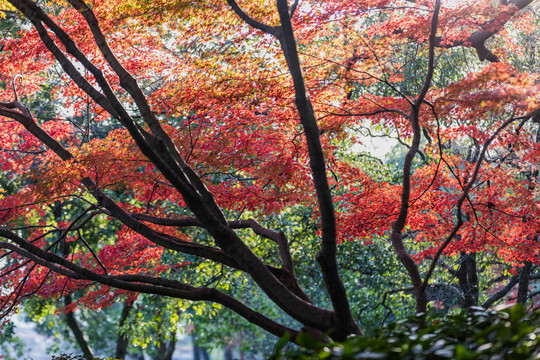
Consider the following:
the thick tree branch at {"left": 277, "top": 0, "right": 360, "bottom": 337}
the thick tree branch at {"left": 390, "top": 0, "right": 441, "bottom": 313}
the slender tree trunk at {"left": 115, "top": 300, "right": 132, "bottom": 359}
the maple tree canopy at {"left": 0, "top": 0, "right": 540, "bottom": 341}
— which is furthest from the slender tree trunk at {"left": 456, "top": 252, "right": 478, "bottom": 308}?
the slender tree trunk at {"left": 115, "top": 300, "right": 132, "bottom": 359}

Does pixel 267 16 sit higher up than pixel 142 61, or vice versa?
pixel 142 61

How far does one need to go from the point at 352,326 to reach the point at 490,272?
859 centimetres

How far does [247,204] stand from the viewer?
6891 millimetres

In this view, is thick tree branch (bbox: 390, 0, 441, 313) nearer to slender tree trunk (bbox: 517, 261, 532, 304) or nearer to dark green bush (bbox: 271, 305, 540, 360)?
dark green bush (bbox: 271, 305, 540, 360)

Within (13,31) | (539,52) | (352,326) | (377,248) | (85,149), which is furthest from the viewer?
(13,31)

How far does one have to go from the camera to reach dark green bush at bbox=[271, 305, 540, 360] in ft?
7.43

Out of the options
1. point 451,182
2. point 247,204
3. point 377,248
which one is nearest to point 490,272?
point 377,248

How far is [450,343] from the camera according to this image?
253cm

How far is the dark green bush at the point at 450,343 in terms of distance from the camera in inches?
89.2

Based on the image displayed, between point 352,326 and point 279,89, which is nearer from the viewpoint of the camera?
point 352,326

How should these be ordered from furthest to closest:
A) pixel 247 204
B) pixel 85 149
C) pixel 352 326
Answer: pixel 247 204 < pixel 85 149 < pixel 352 326

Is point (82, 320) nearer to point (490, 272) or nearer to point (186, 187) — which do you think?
point (490, 272)

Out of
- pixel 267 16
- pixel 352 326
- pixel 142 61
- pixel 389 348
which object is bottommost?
pixel 389 348

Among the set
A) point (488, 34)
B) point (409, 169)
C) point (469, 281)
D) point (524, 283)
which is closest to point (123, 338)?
point (469, 281)
